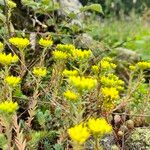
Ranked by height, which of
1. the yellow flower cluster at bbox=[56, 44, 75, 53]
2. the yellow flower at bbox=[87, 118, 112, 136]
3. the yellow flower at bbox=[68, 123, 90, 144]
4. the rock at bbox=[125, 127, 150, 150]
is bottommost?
the rock at bbox=[125, 127, 150, 150]

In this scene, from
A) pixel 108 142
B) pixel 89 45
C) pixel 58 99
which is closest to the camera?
pixel 108 142

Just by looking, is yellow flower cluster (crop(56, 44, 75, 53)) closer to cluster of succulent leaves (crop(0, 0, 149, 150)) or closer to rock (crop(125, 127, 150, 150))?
cluster of succulent leaves (crop(0, 0, 149, 150))

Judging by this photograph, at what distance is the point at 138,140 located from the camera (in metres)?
1.99

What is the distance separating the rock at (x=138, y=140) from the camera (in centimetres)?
197

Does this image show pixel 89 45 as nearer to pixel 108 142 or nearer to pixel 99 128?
pixel 108 142

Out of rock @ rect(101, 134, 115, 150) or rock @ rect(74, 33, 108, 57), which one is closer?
rock @ rect(101, 134, 115, 150)

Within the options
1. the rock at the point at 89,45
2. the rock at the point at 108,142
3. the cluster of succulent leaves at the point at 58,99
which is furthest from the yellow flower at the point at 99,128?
the rock at the point at 89,45

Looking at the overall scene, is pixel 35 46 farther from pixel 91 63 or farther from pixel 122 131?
pixel 122 131

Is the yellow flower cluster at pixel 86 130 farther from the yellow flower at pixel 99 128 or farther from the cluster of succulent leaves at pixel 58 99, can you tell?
the cluster of succulent leaves at pixel 58 99

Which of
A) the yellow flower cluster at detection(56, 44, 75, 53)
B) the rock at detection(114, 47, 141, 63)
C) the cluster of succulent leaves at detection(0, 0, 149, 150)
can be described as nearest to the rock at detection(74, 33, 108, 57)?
the cluster of succulent leaves at detection(0, 0, 149, 150)

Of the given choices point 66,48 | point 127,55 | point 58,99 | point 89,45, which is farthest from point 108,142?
point 127,55

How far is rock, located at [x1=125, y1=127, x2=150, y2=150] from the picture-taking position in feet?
6.48

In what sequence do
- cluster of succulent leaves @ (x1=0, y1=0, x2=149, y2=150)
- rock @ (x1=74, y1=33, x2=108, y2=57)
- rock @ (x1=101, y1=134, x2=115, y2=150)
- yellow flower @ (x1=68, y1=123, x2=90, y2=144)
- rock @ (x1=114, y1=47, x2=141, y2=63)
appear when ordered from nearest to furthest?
yellow flower @ (x1=68, y1=123, x2=90, y2=144) → cluster of succulent leaves @ (x1=0, y1=0, x2=149, y2=150) → rock @ (x1=101, y1=134, x2=115, y2=150) → rock @ (x1=74, y1=33, x2=108, y2=57) → rock @ (x1=114, y1=47, x2=141, y2=63)

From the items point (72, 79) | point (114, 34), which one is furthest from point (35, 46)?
point (114, 34)
